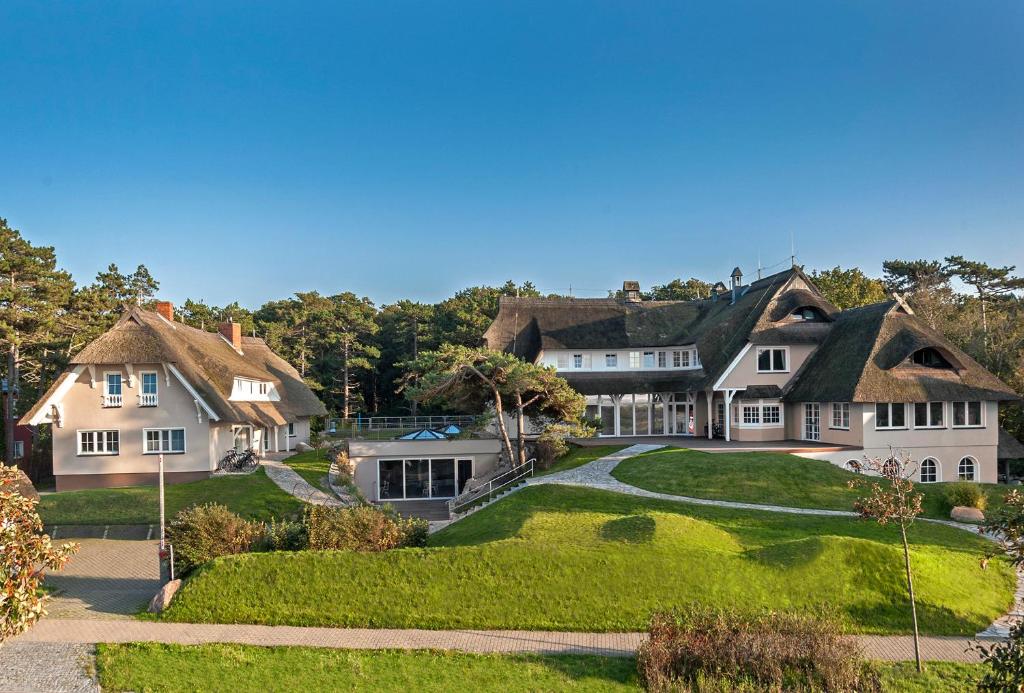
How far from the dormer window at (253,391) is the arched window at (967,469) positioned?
32.6 metres

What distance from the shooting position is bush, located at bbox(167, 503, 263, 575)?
1483cm

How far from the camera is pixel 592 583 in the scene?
42.7ft

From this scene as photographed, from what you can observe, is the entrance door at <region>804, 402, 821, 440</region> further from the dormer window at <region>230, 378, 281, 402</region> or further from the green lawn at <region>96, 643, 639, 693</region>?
the dormer window at <region>230, 378, 281, 402</region>

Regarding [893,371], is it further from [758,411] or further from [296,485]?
[296,485]

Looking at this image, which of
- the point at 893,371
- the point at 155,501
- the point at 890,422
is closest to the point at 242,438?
the point at 155,501

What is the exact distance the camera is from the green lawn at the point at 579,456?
86.5ft

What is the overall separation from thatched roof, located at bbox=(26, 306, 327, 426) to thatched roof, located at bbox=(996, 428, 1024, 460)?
33972mm

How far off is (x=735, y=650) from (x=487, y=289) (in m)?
56.5

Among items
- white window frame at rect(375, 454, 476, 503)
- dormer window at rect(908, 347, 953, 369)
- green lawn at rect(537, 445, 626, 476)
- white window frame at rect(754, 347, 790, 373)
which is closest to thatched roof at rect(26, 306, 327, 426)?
white window frame at rect(375, 454, 476, 503)

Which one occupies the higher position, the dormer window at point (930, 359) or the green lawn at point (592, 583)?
the dormer window at point (930, 359)

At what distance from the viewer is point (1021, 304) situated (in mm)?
43344

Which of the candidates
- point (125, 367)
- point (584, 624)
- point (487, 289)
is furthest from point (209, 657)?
point (487, 289)

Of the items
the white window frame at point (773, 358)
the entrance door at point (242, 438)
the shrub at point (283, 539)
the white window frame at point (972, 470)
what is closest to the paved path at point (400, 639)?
the shrub at point (283, 539)

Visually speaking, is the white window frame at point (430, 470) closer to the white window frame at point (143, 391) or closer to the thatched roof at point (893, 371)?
the white window frame at point (143, 391)
